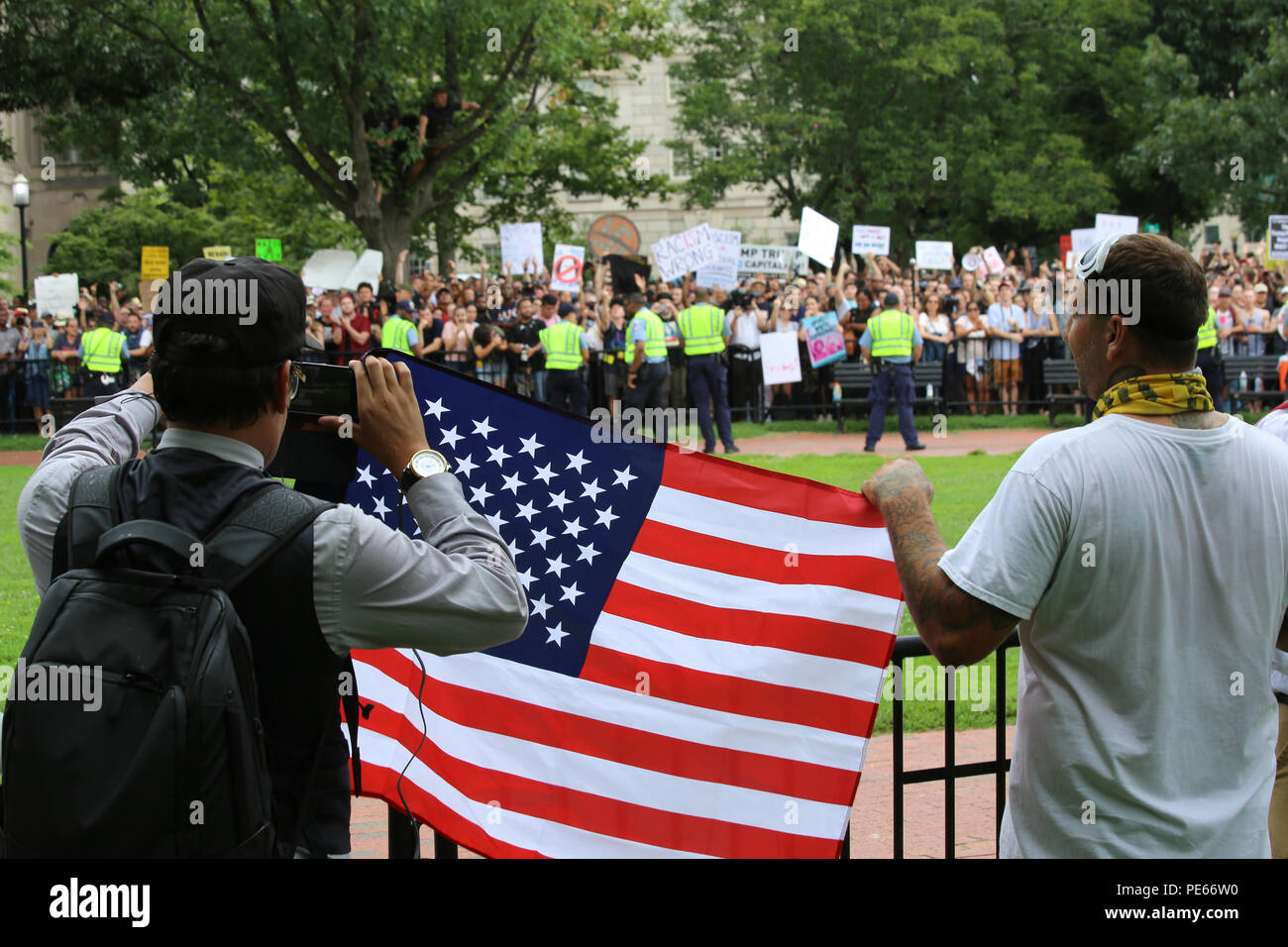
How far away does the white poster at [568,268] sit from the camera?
22172 mm

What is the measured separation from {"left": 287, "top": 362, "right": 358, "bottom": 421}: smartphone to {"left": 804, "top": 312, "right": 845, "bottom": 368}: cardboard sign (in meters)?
18.9

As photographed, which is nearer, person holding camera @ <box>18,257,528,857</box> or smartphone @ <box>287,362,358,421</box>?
person holding camera @ <box>18,257,528,857</box>

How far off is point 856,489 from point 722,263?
31.9 ft

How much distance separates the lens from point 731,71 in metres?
42.1

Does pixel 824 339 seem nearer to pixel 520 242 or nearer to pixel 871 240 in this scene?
pixel 871 240

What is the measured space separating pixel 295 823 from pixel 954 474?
491 inches

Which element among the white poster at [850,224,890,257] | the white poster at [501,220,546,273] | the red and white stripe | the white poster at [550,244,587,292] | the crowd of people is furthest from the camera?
the white poster at [850,224,890,257]

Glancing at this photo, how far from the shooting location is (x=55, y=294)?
74.4 ft

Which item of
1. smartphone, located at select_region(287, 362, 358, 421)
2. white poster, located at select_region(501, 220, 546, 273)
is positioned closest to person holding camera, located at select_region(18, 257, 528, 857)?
smartphone, located at select_region(287, 362, 358, 421)

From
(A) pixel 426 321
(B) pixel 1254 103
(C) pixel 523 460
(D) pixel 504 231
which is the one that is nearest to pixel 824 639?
(C) pixel 523 460

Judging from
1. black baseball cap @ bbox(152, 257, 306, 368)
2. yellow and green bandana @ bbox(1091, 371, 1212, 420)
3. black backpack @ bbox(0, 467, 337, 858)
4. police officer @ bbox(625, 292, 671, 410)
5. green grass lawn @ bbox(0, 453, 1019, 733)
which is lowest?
green grass lawn @ bbox(0, 453, 1019, 733)

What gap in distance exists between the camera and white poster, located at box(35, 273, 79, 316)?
74.4ft

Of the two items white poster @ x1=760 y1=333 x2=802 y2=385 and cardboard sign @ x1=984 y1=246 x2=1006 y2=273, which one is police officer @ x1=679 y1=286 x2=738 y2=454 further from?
cardboard sign @ x1=984 y1=246 x2=1006 y2=273

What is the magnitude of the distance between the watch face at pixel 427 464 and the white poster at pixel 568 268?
20105 mm
